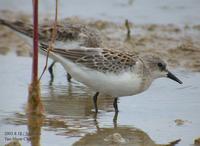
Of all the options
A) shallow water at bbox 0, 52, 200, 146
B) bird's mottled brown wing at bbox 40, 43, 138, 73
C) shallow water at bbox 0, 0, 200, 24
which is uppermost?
shallow water at bbox 0, 0, 200, 24

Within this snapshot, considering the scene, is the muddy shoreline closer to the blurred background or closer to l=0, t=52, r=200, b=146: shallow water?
the blurred background

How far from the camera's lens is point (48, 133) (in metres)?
8.16

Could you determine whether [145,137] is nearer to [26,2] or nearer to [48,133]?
[48,133]

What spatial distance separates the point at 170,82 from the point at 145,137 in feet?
8.71

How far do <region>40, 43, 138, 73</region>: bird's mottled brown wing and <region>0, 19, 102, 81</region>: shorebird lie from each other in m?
1.64

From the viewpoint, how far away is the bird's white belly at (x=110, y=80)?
9039 millimetres

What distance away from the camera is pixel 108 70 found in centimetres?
912

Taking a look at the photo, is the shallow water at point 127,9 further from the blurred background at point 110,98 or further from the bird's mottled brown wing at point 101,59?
the bird's mottled brown wing at point 101,59

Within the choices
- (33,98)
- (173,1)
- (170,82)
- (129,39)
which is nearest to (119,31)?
(129,39)

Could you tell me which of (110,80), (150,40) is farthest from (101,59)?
(150,40)

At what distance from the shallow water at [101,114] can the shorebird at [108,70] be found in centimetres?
33

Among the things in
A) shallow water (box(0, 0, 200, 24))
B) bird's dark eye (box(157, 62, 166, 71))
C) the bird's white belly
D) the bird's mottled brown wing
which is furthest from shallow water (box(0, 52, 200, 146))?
shallow water (box(0, 0, 200, 24))

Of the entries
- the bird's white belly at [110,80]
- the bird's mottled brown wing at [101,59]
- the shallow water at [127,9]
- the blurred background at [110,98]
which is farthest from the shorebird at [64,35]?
the shallow water at [127,9]

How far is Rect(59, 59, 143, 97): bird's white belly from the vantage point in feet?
29.7
